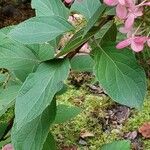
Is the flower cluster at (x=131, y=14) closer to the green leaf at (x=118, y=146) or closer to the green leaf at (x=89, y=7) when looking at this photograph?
the green leaf at (x=89, y=7)

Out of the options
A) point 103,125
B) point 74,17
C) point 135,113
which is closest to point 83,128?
point 103,125

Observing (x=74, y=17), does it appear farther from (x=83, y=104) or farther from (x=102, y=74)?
(x=102, y=74)

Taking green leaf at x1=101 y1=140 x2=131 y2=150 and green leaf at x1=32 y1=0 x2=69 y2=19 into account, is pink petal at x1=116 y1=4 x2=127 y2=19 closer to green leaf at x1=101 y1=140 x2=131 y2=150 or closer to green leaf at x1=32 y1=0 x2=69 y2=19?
green leaf at x1=32 y1=0 x2=69 y2=19

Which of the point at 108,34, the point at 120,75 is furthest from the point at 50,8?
the point at 120,75

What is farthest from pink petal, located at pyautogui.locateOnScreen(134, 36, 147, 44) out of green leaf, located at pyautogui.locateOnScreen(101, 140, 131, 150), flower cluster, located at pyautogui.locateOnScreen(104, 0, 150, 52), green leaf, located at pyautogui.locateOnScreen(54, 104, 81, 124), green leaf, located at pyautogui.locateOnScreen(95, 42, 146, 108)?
green leaf, located at pyautogui.locateOnScreen(54, 104, 81, 124)

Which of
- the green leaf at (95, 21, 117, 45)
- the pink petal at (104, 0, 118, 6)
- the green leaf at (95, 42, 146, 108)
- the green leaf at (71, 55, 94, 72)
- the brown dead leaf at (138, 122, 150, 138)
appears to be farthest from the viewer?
the brown dead leaf at (138, 122, 150, 138)

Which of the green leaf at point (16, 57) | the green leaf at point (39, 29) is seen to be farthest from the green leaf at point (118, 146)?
the green leaf at point (39, 29)

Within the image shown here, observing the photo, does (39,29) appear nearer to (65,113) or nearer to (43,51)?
(43,51)
